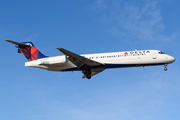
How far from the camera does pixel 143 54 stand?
3061 centimetres

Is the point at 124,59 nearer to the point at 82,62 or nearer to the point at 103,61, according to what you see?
the point at 103,61

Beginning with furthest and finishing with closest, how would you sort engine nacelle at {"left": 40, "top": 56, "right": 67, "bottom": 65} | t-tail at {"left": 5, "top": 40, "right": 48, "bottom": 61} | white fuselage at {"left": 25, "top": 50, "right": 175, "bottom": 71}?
t-tail at {"left": 5, "top": 40, "right": 48, "bottom": 61} → white fuselage at {"left": 25, "top": 50, "right": 175, "bottom": 71} → engine nacelle at {"left": 40, "top": 56, "right": 67, "bottom": 65}

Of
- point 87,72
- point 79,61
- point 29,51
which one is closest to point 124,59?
point 87,72

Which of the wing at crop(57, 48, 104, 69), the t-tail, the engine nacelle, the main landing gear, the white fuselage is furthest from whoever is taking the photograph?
the t-tail

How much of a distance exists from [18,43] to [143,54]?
16.8 meters

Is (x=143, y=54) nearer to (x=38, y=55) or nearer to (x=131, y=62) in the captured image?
(x=131, y=62)

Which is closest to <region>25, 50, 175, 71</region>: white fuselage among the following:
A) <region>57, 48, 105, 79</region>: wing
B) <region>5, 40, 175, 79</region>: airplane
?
<region>5, 40, 175, 79</region>: airplane

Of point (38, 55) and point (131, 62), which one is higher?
point (38, 55)

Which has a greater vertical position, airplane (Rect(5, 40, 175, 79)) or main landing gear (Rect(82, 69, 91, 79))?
airplane (Rect(5, 40, 175, 79))

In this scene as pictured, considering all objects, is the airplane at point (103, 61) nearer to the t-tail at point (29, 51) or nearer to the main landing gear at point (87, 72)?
the main landing gear at point (87, 72)

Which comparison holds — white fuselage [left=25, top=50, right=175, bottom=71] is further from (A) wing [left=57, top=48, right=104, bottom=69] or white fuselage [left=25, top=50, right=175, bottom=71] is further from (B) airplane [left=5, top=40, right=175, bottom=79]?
(A) wing [left=57, top=48, right=104, bottom=69]

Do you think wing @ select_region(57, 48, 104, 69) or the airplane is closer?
wing @ select_region(57, 48, 104, 69)

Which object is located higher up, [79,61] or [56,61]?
[56,61]

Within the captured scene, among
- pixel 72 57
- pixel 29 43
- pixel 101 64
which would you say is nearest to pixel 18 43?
pixel 29 43
